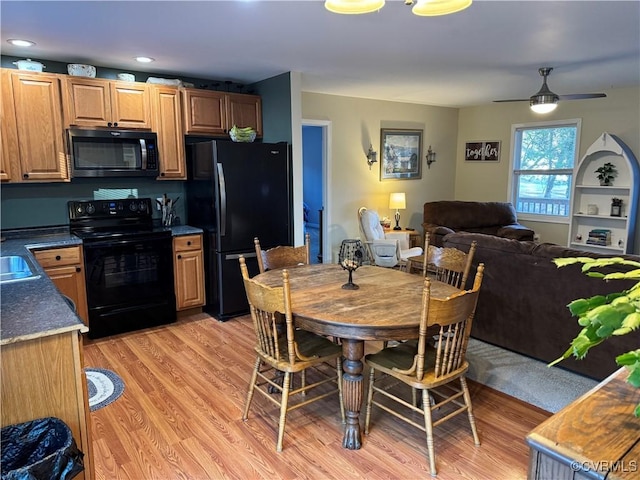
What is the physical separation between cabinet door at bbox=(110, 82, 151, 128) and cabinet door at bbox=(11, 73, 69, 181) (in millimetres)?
436

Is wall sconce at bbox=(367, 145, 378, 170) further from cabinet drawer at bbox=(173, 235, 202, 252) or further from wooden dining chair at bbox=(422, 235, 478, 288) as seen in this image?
wooden dining chair at bbox=(422, 235, 478, 288)

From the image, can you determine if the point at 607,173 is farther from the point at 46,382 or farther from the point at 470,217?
the point at 46,382

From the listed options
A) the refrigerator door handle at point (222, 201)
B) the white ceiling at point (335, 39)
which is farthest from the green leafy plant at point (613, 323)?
the refrigerator door handle at point (222, 201)

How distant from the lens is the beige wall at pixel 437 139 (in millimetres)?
5875

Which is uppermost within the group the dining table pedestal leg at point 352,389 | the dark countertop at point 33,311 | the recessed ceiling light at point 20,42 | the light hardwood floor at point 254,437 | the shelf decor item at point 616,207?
the recessed ceiling light at point 20,42

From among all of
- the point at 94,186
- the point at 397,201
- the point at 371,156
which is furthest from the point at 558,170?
the point at 94,186

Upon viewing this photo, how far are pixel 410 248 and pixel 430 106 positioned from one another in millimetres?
2481

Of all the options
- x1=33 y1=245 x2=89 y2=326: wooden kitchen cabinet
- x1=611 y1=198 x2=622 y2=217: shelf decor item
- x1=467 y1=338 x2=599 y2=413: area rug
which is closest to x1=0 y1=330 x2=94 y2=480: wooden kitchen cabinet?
x1=33 y1=245 x2=89 y2=326: wooden kitchen cabinet

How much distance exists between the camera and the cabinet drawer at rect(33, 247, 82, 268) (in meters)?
3.45

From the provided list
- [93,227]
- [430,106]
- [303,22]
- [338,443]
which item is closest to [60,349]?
[338,443]

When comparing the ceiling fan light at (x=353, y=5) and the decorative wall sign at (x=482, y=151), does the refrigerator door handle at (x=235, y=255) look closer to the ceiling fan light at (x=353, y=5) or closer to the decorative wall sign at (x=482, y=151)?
the ceiling fan light at (x=353, y=5)

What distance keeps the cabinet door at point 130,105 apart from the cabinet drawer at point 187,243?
1.10 metres

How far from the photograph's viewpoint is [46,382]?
1.67 meters

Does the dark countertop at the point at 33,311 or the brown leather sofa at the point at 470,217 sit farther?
the brown leather sofa at the point at 470,217
